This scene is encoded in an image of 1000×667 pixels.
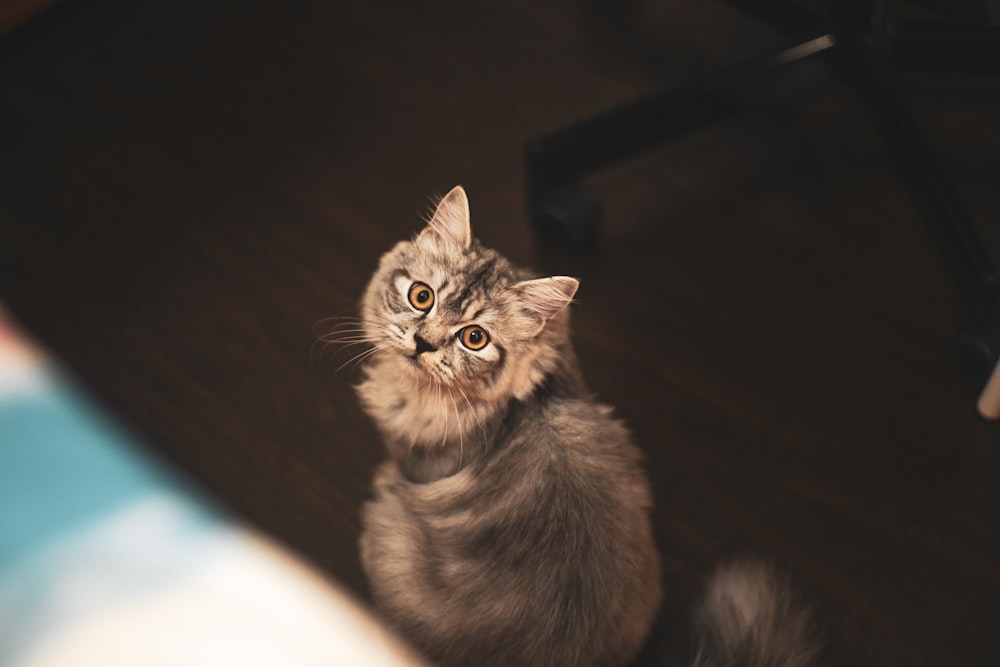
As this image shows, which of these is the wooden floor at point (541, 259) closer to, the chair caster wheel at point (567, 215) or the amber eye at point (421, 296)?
the chair caster wheel at point (567, 215)

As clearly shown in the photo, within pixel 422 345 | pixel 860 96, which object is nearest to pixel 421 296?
pixel 422 345

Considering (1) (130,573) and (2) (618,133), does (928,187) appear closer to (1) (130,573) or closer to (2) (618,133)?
(2) (618,133)

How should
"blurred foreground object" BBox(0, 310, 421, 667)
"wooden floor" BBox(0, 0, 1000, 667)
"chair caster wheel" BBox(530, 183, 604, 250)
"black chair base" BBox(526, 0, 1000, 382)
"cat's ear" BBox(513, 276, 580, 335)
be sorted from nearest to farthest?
"cat's ear" BBox(513, 276, 580, 335), "blurred foreground object" BBox(0, 310, 421, 667), "wooden floor" BBox(0, 0, 1000, 667), "black chair base" BBox(526, 0, 1000, 382), "chair caster wheel" BBox(530, 183, 604, 250)

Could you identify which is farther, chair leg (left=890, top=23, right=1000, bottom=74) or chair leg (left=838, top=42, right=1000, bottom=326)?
chair leg (left=890, top=23, right=1000, bottom=74)

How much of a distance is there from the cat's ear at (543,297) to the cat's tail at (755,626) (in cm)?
42

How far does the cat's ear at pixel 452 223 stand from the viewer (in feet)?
3.55

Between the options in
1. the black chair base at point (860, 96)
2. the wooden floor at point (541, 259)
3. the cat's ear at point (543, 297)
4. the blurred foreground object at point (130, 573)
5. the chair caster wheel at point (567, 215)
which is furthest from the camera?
the chair caster wheel at point (567, 215)

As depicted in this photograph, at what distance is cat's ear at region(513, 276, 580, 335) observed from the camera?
3.40 feet

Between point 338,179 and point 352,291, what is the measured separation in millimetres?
267

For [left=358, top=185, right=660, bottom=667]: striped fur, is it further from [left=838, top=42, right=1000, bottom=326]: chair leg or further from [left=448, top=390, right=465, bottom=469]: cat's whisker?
[left=838, top=42, right=1000, bottom=326]: chair leg

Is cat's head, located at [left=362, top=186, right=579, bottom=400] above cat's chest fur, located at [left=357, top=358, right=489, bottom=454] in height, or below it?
above

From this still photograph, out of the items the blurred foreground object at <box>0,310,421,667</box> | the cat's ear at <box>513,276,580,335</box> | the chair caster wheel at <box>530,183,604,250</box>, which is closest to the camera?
the cat's ear at <box>513,276,580,335</box>

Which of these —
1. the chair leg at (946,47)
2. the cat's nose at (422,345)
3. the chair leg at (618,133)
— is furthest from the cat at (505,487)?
the chair leg at (946,47)

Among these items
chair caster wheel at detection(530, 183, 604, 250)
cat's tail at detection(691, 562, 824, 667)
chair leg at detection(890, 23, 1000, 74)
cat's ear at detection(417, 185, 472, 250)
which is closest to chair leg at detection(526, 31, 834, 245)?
chair caster wheel at detection(530, 183, 604, 250)
